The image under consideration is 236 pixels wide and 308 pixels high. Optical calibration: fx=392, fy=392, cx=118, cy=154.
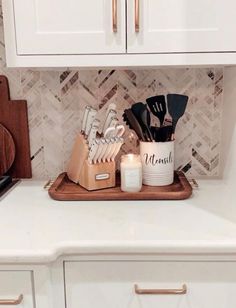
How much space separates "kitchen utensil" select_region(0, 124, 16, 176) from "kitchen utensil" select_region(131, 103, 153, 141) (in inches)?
21.0

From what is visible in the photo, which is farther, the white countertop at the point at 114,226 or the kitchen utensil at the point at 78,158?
the kitchen utensil at the point at 78,158

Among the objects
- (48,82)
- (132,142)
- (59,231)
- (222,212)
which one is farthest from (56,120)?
(222,212)

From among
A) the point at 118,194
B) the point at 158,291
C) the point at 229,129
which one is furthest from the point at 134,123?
the point at 158,291

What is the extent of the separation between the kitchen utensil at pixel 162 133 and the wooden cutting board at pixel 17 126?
54 cm

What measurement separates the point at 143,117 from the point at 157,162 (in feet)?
0.56

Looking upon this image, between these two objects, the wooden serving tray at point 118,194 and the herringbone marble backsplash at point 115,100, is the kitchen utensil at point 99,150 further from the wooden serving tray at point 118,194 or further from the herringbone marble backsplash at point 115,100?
the herringbone marble backsplash at point 115,100

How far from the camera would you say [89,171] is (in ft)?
4.52

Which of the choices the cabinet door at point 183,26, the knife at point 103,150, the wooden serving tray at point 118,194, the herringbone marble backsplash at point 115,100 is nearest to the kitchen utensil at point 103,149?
the knife at point 103,150

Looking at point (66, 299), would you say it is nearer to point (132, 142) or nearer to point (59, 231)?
point (59, 231)

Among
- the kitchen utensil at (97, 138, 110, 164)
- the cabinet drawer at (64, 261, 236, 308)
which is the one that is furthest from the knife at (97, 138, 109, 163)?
the cabinet drawer at (64, 261, 236, 308)

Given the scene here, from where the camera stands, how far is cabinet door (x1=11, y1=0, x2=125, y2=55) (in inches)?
46.8

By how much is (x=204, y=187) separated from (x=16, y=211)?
27.3 inches

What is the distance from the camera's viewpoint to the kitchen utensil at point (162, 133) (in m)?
1.40

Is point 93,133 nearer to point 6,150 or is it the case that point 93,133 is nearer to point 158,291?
point 6,150
